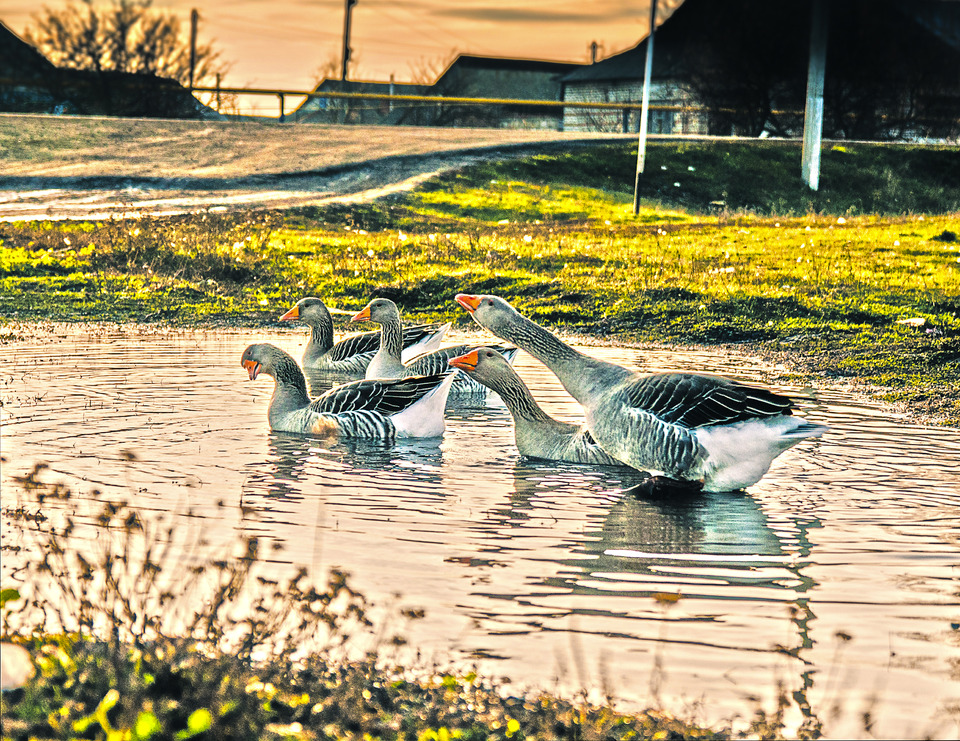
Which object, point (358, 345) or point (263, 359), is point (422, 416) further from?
point (358, 345)

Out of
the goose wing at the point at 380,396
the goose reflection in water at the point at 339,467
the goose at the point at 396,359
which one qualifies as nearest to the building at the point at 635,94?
the goose at the point at 396,359

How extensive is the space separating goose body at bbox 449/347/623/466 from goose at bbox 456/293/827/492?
Result: 91 cm

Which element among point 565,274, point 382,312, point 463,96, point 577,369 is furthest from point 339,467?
point 463,96

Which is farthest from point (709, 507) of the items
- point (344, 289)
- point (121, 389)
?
point (344, 289)

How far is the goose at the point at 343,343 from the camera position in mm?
14531

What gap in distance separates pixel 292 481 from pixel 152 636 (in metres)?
3.68

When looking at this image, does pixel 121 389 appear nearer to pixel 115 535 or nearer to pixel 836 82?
pixel 115 535

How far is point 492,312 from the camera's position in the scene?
33.6 ft

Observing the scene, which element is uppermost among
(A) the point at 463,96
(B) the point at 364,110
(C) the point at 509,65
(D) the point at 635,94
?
(C) the point at 509,65

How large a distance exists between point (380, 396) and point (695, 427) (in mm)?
3242

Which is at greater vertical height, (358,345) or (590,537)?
(358,345)

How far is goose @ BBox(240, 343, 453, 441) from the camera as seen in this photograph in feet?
35.3

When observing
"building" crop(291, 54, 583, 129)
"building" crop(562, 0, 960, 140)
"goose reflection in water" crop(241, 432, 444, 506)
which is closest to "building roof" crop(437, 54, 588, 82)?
"building" crop(291, 54, 583, 129)

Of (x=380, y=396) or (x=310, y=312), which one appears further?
(x=310, y=312)
